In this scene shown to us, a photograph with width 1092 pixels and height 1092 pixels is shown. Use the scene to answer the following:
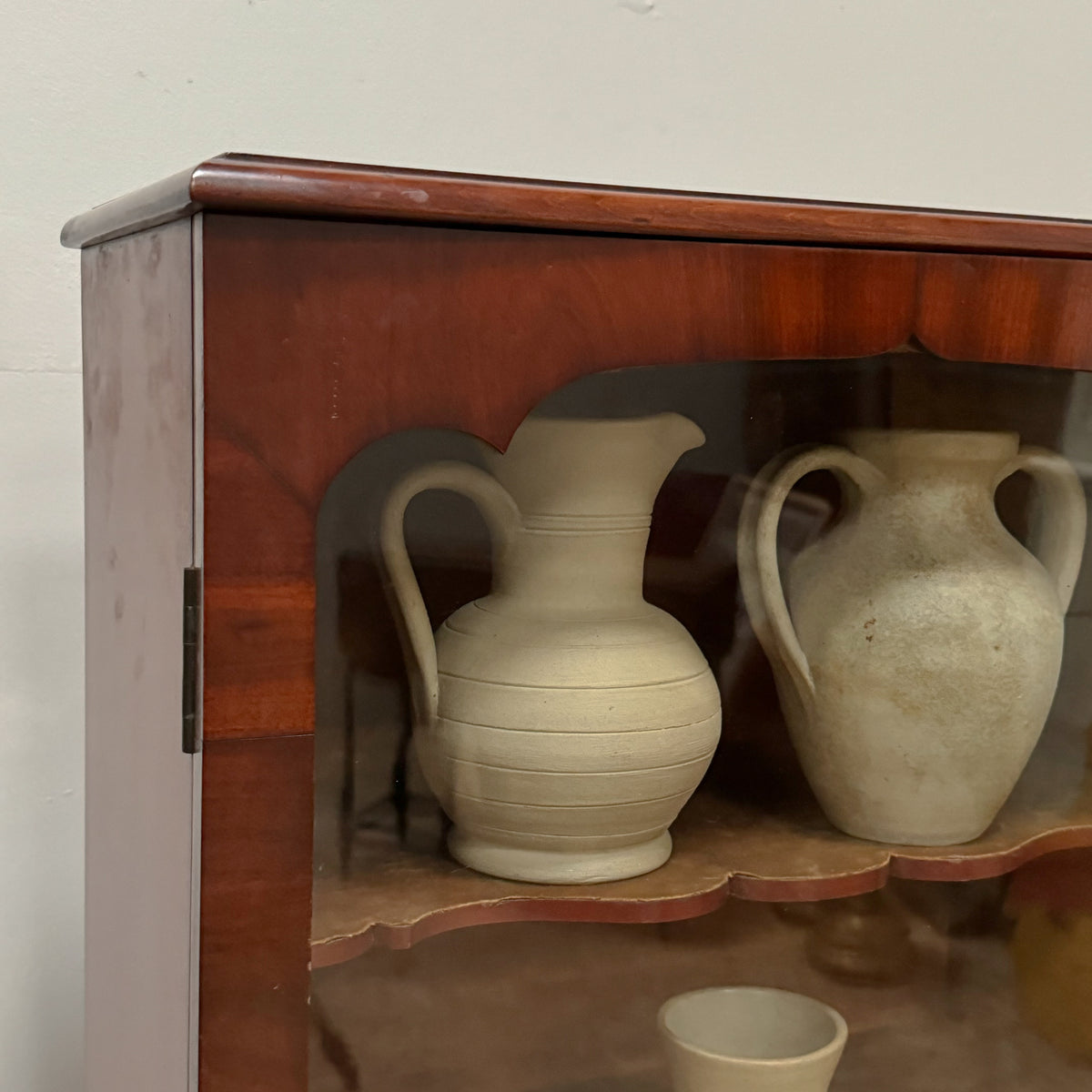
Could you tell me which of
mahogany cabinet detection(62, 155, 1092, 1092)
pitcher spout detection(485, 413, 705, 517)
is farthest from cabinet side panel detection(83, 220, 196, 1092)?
pitcher spout detection(485, 413, 705, 517)

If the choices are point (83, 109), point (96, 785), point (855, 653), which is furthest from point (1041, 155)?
point (96, 785)

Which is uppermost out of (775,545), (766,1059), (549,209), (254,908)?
(549,209)

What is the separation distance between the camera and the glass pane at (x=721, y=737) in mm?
503

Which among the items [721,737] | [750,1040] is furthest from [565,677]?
[750,1040]

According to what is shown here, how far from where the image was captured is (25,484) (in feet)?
2.36

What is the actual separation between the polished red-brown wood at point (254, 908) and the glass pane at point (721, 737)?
11 millimetres

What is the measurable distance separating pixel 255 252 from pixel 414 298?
0.05 metres

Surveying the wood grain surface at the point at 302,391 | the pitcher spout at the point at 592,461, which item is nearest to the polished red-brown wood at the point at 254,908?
the wood grain surface at the point at 302,391

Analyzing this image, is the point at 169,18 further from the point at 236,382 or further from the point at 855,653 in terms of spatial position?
the point at 855,653

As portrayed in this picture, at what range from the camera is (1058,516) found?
2.03 ft

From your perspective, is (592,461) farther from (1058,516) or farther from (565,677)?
(1058,516)

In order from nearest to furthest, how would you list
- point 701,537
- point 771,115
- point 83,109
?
point 701,537 < point 83,109 < point 771,115

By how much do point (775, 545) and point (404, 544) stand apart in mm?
173

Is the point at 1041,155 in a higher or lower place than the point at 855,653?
higher
